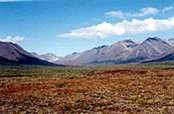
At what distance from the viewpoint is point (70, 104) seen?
4797 centimetres

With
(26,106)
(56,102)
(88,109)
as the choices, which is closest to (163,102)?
(88,109)

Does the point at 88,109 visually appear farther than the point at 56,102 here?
No

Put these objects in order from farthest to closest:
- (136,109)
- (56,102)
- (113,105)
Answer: (56,102) < (113,105) < (136,109)

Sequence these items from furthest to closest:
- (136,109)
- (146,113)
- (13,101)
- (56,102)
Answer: (13,101) → (56,102) → (136,109) → (146,113)

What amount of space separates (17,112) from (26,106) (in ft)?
19.4

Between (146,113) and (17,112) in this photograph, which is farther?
(17,112)

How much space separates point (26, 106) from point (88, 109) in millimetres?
9866

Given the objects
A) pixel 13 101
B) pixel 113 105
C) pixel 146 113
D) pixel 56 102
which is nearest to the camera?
pixel 146 113

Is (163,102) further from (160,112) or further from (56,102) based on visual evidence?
(56,102)

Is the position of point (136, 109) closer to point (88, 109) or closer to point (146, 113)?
point (146, 113)

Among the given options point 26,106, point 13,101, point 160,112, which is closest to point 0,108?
point 26,106

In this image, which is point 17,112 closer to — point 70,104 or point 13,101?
point 70,104

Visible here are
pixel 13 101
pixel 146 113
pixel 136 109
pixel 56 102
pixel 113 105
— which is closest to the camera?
pixel 146 113

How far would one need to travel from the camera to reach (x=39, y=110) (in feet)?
143
